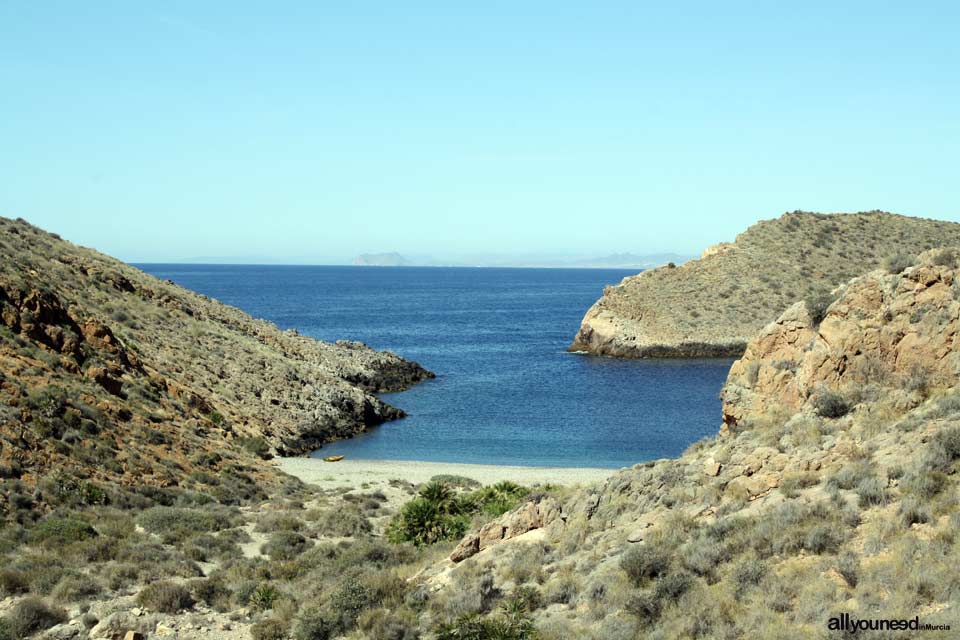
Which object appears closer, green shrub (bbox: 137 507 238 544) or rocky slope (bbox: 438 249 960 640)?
rocky slope (bbox: 438 249 960 640)

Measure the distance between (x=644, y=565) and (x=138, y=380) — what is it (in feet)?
90.9

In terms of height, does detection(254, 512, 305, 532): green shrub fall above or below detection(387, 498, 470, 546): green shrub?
below

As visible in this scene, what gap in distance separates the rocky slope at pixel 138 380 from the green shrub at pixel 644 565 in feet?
58.0

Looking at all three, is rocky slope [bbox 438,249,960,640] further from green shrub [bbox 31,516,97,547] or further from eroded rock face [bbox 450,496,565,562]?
green shrub [bbox 31,516,97,547]

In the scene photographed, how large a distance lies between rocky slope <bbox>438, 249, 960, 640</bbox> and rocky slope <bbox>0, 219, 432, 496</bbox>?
15.9m

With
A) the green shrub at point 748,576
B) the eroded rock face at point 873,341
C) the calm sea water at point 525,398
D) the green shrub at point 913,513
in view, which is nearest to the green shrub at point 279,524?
the eroded rock face at point 873,341

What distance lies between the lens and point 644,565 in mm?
12852

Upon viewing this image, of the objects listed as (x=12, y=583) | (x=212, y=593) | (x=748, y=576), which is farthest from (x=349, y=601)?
(x=12, y=583)

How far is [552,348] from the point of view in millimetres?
87312

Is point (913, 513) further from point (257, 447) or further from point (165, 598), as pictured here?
point (257, 447)

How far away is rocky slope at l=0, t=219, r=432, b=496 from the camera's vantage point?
26.4 metres

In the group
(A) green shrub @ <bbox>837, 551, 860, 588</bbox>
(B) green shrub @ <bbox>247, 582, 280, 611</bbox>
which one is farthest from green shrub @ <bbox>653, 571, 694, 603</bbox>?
(B) green shrub @ <bbox>247, 582, 280, 611</bbox>

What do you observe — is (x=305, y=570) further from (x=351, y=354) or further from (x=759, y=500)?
(x=351, y=354)

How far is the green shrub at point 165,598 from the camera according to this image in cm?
1534
